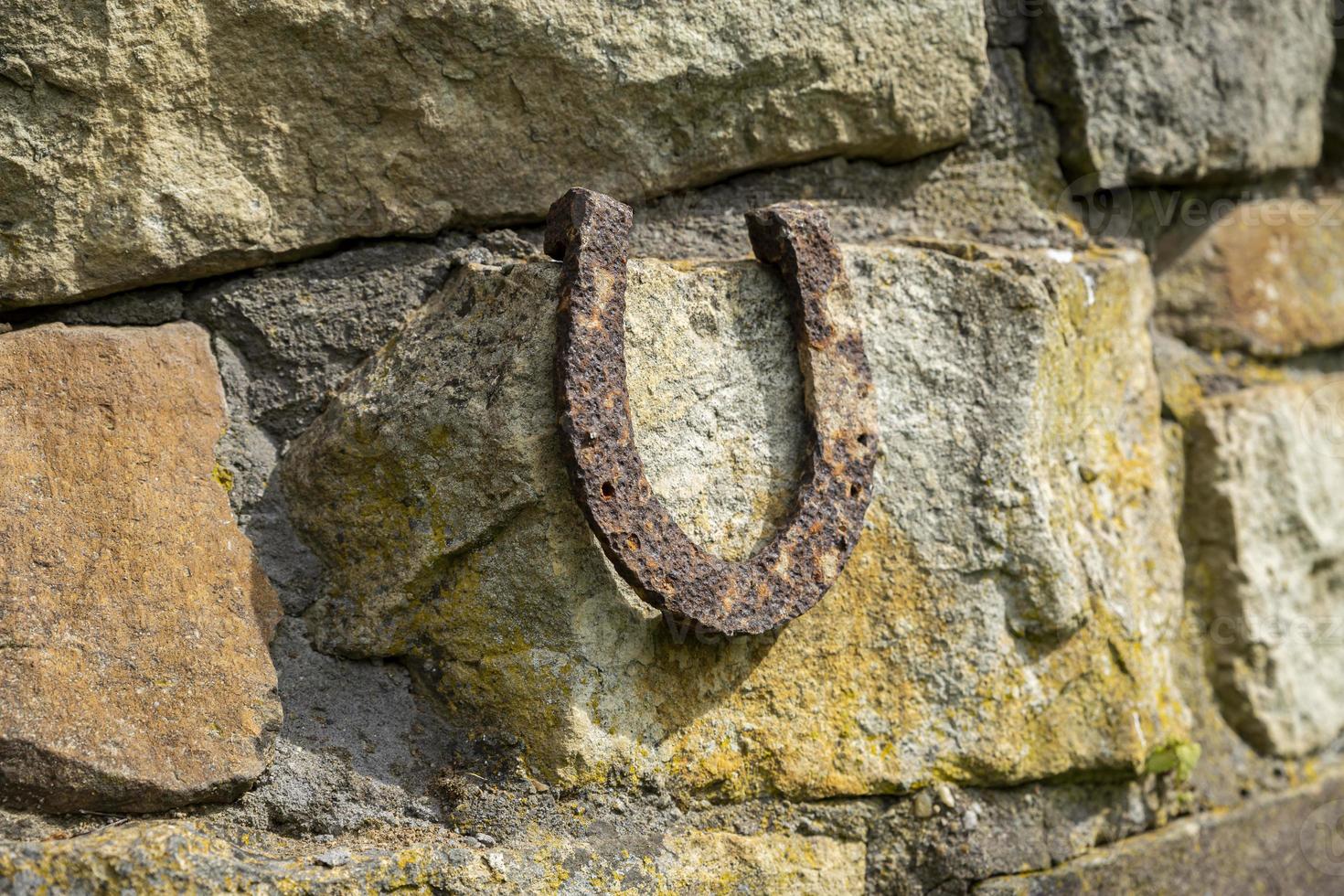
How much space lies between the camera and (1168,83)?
1.57 metres

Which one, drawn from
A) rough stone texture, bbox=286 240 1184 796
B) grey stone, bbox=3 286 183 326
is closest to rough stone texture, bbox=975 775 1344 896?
rough stone texture, bbox=286 240 1184 796

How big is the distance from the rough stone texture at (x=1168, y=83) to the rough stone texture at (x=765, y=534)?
0.68ft

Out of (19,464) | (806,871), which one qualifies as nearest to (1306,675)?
(806,871)

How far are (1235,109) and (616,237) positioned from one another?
1060 mm

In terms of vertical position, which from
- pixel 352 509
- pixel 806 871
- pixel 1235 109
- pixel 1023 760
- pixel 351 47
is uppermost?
pixel 1235 109

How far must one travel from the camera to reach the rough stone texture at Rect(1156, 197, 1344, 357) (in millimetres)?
1733

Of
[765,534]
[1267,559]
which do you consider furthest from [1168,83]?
[765,534]

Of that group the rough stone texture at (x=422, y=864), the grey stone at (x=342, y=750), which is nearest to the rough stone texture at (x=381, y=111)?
the grey stone at (x=342, y=750)

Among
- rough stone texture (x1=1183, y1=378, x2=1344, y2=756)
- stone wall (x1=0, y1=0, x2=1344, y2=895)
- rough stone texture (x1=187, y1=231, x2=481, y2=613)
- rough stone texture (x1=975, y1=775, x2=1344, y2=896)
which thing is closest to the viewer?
stone wall (x1=0, y1=0, x2=1344, y2=895)

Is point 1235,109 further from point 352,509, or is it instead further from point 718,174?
point 352,509

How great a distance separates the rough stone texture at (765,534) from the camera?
1128mm

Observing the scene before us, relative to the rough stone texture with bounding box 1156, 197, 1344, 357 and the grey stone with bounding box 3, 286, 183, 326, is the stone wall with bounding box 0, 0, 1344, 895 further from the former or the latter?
the rough stone texture with bounding box 1156, 197, 1344, 357

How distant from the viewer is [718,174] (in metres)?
A: 1.36

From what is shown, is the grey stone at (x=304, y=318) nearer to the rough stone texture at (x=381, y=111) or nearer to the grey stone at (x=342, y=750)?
the rough stone texture at (x=381, y=111)
